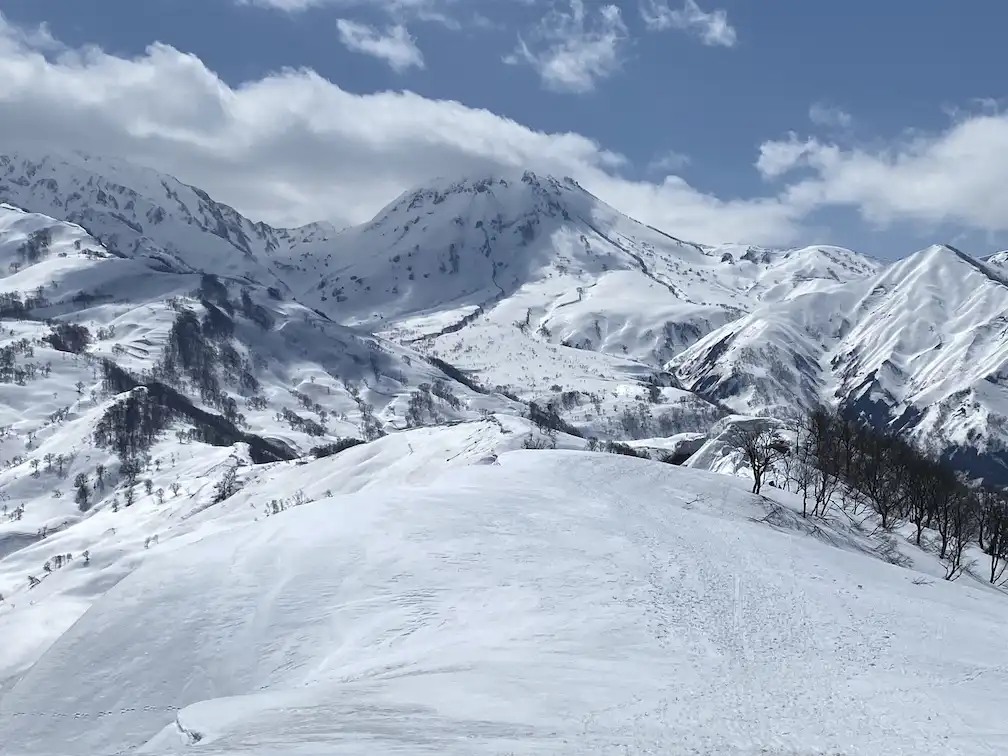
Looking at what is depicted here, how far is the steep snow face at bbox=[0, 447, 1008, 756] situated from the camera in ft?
80.9

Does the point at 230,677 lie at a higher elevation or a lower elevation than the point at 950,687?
lower

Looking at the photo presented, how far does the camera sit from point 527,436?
125688mm

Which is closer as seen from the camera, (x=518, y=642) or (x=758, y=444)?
(x=518, y=642)

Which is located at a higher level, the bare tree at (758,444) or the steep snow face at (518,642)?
the bare tree at (758,444)

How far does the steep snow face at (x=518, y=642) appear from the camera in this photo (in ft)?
80.9

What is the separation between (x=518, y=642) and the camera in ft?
108

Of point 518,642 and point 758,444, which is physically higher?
point 758,444

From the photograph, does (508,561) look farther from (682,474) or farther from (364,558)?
(682,474)

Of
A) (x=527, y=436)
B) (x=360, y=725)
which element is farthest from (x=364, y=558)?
(x=527, y=436)

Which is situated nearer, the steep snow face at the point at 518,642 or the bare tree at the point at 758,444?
the steep snow face at the point at 518,642

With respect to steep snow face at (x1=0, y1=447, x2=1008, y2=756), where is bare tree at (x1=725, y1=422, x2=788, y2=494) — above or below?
above

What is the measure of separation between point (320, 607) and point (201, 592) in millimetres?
8242

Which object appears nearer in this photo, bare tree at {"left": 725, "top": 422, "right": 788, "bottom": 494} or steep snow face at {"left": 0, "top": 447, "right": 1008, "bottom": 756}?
steep snow face at {"left": 0, "top": 447, "right": 1008, "bottom": 756}

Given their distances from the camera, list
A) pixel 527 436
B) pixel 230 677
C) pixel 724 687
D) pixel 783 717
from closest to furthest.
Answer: pixel 783 717, pixel 724 687, pixel 230 677, pixel 527 436
